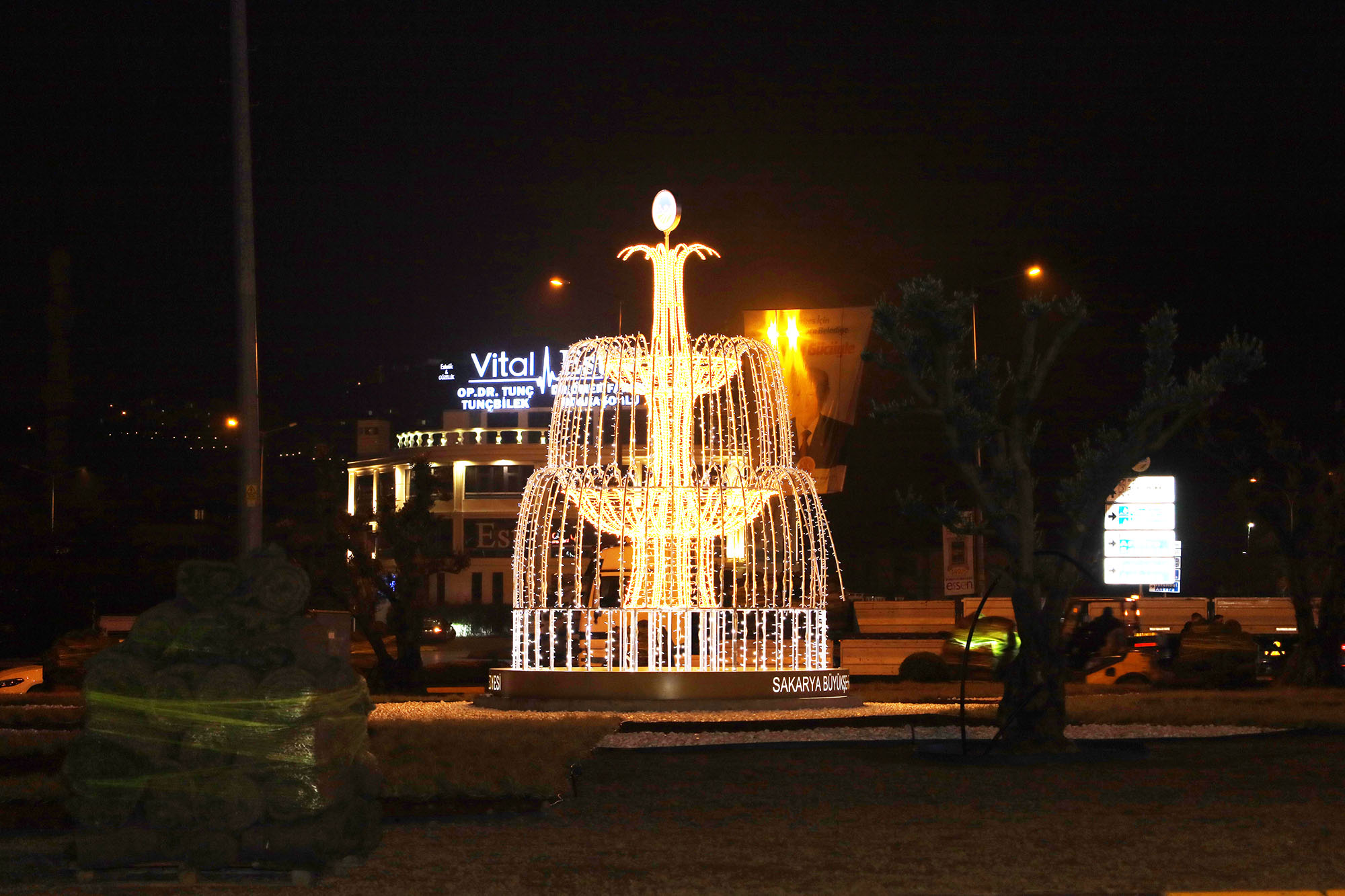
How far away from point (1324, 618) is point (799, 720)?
10.9 m

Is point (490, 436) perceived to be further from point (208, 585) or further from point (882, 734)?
point (208, 585)

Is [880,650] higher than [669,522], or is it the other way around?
[669,522]

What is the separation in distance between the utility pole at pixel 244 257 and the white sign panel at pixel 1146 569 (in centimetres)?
2651

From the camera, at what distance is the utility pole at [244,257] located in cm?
1473

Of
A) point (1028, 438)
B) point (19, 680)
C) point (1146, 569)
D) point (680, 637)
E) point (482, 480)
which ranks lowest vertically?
point (19, 680)

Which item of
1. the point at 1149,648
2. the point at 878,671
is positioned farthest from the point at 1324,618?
the point at 878,671

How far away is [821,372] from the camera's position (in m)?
36.9

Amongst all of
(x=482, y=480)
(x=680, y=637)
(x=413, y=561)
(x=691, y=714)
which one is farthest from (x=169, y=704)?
(x=482, y=480)

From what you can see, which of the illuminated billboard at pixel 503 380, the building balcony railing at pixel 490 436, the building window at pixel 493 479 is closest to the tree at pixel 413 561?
the illuminated billboard at pixel 503 380

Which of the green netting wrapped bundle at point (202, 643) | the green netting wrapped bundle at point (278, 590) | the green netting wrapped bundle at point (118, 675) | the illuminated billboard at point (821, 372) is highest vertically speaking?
the illuminated billboard at point (821, 372)

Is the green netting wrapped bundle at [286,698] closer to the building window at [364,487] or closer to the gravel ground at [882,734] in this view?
the gravel ground at [882,734]

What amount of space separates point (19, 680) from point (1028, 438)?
2009 centimetres

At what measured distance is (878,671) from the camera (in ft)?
101

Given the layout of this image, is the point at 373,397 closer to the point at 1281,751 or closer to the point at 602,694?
the point at 602,694
